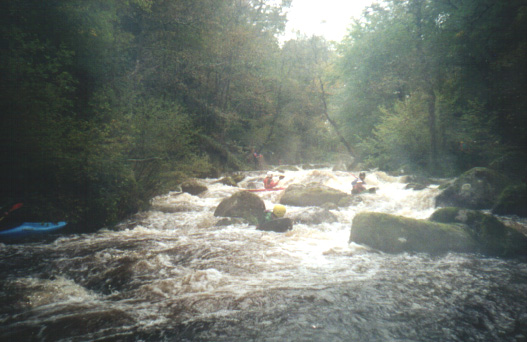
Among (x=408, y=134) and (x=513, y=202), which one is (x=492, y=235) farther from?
(x=408, y=134)

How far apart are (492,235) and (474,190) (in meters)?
3.43

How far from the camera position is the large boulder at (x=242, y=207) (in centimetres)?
773

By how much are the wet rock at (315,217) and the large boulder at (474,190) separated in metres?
3.25

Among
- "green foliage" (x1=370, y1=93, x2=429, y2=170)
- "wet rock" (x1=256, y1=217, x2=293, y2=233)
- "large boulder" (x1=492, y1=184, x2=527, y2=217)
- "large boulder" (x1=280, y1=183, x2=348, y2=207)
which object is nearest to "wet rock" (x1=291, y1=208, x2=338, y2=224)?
"wet rock" (x1=256, y1=217, x2=293, y2=233)

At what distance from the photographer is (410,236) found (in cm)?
546

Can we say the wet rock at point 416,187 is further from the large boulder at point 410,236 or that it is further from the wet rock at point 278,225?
the wet rock at point 278,225

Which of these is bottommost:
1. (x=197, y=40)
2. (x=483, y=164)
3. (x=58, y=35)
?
(x=483, y=164)

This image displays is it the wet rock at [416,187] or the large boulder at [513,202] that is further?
the wet rock at [416,187]

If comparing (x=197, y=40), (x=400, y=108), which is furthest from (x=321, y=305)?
(x=400, y=108)

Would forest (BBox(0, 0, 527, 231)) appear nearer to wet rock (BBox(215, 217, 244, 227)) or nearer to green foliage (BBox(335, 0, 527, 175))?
green foliage (BBox(335, 0, 527, 175))

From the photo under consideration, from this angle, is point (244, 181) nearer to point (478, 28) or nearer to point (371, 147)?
point (371, 147)

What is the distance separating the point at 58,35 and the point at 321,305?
811cm

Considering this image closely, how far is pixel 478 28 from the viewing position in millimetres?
9250

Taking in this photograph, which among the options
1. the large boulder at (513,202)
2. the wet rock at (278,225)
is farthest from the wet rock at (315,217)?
the large boulder at (513,202)
